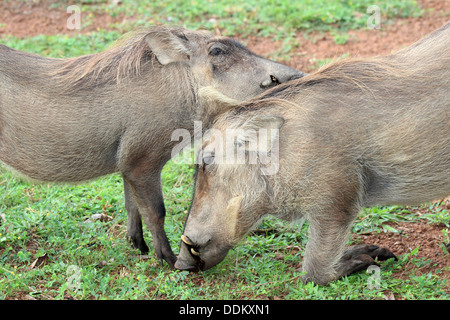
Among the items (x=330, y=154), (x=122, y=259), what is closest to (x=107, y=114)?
(x=122, y=259)

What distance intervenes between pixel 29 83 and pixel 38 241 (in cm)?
110

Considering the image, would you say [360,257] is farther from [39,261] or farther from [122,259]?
[39,261]

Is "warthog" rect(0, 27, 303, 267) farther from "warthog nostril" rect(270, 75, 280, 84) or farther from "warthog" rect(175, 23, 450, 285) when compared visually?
"warthog" rect(175, 23, 450, 285)

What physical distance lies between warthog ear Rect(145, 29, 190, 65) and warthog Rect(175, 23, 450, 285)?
2.28ft

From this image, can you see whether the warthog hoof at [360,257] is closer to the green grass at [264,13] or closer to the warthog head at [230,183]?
the warthog head at [230,183]

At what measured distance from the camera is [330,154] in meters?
3.41

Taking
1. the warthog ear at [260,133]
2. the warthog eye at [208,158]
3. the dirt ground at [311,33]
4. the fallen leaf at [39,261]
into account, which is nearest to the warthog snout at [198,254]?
the warthog eye at [208,158]

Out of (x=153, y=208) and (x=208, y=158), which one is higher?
(x=208, y=158)

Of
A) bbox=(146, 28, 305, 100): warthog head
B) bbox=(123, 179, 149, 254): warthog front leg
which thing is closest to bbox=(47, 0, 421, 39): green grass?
bbox=(146, 28, 305, 100): warthog head

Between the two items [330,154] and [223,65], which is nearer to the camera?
[330,154]

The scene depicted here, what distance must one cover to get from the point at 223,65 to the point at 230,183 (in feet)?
3.51
